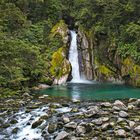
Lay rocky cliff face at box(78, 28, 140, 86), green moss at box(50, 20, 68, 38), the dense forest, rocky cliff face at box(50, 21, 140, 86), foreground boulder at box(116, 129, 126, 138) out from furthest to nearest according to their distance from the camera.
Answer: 1. green moss at box(50, 20, 68, 38)
2. rocky cliff face at box(50, 21, 140, 86)
3. rocky cliff face at box(78, 28, 140, 86)
4. the dense forest
5. foreground boulder at box(116, 129, 126, 138)

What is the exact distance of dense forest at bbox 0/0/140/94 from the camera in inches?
1103

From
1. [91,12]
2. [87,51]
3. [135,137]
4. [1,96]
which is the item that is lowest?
[135,137]

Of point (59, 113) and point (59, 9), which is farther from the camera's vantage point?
point (59, 9)

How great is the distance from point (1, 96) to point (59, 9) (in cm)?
2522

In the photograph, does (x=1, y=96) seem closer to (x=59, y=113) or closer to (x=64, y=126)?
(x=59, y=113)

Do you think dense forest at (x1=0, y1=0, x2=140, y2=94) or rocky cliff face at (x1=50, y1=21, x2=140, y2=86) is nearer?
dense forest at (x1=0, y1=0, x2=140, y2=94)

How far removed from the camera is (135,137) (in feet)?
40.1

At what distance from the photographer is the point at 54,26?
3897 centimetres

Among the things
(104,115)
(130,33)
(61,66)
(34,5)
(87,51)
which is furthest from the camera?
(34,5)

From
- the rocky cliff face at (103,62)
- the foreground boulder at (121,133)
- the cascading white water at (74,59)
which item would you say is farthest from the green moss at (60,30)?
the foreground boulder at (121,133)

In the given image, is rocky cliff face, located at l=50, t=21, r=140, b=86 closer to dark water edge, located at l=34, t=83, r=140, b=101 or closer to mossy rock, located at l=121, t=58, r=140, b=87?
mossy rock, located at l=121, t=58, r=140, b=87

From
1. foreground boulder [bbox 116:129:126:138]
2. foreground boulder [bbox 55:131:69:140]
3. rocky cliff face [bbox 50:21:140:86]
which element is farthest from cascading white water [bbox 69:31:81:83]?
foreground boulder [bbox 116:129:126:138]

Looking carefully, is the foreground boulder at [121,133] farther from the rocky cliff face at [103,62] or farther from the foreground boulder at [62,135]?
the rocky cliff face at [103,62]

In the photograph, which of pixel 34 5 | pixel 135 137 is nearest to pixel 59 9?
pixel 34 5
